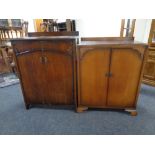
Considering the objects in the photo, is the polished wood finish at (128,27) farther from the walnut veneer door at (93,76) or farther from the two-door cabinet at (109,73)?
the walnut veneer door at (93,76)

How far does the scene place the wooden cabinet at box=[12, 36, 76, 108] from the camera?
155 cm

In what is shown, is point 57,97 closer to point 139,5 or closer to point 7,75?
point 139,5

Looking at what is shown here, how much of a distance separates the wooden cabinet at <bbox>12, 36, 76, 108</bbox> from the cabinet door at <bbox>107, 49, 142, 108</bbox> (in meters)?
0.51

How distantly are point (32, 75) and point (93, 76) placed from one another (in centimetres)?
84

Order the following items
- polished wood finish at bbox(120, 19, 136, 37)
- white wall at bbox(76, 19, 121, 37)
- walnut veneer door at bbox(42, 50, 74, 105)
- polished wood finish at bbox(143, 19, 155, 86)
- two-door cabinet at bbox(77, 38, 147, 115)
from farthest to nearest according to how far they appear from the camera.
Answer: white wall at bbox(76, 19, 121, 37), polished wood finish at bbox(120, 19, 136, 37), polished wood finish at bbox(143, 19, 155, 86), walnut veneer door at bbox(42, 50, 74, 105), two-door cabinet at bbox(77, 38, 147, 115)

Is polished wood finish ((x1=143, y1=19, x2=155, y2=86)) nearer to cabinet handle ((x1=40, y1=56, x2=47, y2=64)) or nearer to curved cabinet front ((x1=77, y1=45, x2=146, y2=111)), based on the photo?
curved cabinet front ((x1=77, y1=45, x2=146, y2=111))

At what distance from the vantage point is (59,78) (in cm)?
173

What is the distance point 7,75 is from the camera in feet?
11.2

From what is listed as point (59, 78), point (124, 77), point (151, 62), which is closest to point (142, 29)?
point (151, 62)

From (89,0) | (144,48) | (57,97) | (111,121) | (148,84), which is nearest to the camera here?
(89,0)

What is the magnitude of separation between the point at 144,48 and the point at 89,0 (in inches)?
34.8

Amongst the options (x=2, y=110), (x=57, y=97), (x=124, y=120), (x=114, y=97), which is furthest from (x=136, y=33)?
(x=2, y=110)

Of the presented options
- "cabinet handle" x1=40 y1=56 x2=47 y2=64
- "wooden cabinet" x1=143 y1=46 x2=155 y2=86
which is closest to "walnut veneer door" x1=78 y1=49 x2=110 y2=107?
"cabinet handle" x1=40 y1=56 x2=47 y2=64

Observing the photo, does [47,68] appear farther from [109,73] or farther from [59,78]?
[109,73]
